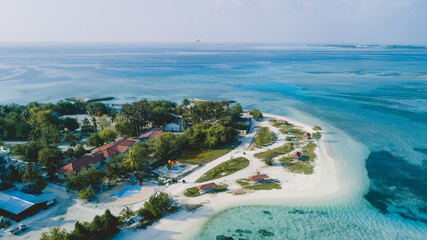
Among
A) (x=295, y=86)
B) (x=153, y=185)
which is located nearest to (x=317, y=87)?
(x=295, y=86)

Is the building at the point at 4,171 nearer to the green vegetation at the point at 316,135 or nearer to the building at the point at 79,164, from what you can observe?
the building at the point at 79,164

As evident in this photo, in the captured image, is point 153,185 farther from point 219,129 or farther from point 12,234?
point 219,129

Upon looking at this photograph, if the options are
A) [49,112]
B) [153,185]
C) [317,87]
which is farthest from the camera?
[317,87]

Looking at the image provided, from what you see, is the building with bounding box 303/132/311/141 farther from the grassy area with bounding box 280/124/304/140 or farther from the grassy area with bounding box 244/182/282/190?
the grassy area with bounding box 244/182/282/190

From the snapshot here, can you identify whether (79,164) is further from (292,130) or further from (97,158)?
(292,130)

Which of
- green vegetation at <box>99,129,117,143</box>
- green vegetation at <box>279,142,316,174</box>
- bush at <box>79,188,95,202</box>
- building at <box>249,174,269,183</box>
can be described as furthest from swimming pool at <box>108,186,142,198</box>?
green vegetation at <box>279,142,316,174</box>

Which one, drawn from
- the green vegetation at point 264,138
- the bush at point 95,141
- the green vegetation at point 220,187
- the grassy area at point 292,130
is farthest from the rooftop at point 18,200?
the grassy area at point 292,130
